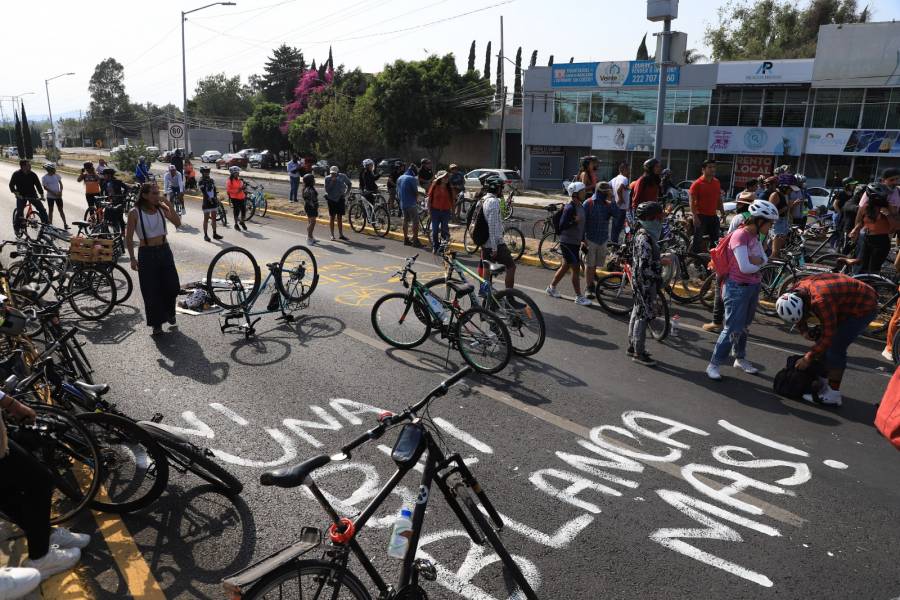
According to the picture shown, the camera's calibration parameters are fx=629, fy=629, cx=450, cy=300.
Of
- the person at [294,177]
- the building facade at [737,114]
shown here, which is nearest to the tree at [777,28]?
the building facade at [737,114]

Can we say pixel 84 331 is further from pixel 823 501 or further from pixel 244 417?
pixel 823 501

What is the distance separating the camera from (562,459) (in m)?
4.95

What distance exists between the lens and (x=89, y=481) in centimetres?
439

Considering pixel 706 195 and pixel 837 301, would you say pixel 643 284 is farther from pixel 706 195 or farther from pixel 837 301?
pixel 706 195

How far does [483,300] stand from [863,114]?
32.8m

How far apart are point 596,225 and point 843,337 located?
4240 millimetres

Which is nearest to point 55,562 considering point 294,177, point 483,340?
point 483,340

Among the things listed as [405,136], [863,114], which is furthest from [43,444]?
[405,136]

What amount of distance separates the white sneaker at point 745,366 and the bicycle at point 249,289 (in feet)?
18.2

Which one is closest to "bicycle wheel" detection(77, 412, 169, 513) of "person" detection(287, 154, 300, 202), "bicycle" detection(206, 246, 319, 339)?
"bicycle" detection(206, 246, 319, 339)

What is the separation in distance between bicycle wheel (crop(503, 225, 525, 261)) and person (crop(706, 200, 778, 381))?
21.0ft

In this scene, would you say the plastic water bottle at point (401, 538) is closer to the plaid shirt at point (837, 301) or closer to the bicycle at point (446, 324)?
the bicycle at point (446, 324)

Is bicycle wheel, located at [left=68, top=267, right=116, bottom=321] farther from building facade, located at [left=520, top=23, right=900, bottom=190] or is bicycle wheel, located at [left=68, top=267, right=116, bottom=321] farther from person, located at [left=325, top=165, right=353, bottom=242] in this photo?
building facade, located at [left=520, top=23, right=900, bottom=190]

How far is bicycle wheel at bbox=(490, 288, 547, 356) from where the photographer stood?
713 centimetres
